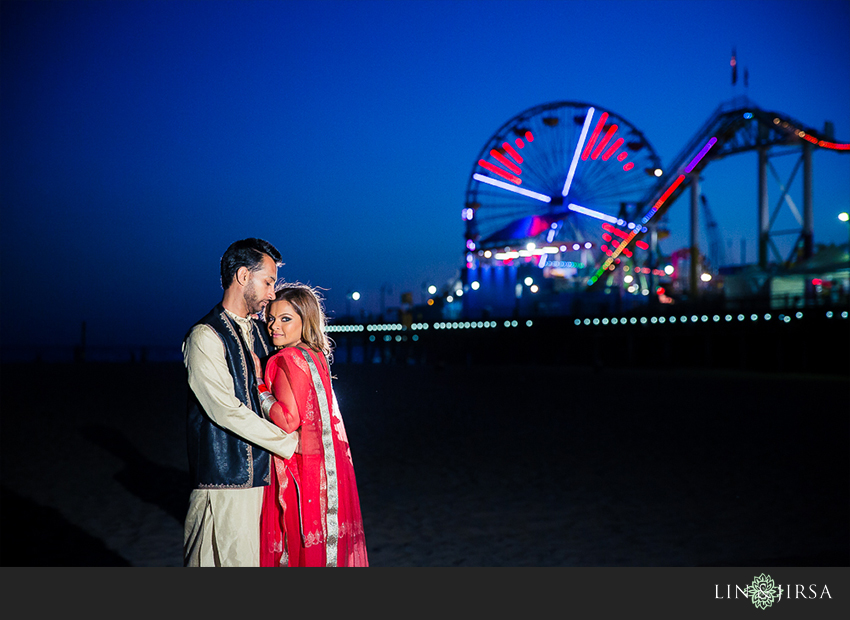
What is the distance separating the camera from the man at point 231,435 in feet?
8.45

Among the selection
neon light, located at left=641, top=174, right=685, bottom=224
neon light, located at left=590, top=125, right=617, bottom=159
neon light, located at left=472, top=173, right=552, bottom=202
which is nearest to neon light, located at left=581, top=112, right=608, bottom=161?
neon light, located at left=590, top=125, right=617, bottom=159

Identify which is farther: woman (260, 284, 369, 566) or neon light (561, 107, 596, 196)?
neon light (561, 107, 596, 196)

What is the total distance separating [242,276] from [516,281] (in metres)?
46.2

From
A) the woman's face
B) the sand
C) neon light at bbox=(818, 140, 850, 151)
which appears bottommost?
the sand

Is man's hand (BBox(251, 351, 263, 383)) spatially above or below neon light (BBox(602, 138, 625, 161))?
below

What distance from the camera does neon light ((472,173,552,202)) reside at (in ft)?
134

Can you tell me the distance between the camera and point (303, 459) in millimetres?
2766

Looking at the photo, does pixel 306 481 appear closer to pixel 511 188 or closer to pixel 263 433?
pixel 263 433

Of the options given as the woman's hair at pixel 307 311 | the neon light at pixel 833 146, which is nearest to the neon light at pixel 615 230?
the neon light at pixel 833 146

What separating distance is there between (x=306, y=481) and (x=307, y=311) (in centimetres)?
65

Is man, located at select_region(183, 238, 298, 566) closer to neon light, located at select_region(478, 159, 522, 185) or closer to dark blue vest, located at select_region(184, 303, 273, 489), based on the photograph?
dark blue vest, located at select_region(184, 303, 273, 489)

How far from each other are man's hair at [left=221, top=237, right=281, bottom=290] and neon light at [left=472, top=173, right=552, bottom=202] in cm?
3879

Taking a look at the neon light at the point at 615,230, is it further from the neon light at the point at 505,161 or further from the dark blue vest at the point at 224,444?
the dark blue vest at the point at 224,444

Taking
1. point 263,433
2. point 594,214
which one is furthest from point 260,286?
point 594,214
